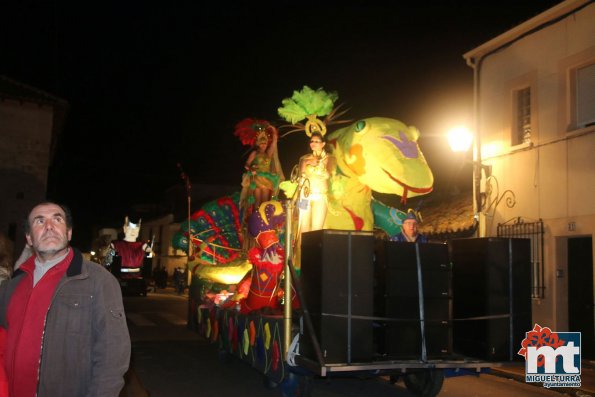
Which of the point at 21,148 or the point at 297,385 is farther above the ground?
the point at 21,148

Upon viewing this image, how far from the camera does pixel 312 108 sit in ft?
29.3

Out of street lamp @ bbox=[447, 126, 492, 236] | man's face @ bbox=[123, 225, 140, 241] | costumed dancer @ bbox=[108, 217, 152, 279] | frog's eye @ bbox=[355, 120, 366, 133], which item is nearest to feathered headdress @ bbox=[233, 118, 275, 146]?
frog's eye @ bbox=[355, 120, 366, 133]

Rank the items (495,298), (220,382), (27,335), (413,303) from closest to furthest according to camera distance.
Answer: (27,335), (413,303), (495,298), (220,382)

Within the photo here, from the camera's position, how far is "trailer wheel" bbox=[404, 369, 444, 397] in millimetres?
7324

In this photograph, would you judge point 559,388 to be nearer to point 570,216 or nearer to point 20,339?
point 570,216

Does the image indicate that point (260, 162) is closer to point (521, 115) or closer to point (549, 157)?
point (549, 157)

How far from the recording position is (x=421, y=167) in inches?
323

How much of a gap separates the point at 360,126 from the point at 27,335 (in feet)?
19.9

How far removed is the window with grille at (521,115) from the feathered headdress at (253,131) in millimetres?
5446

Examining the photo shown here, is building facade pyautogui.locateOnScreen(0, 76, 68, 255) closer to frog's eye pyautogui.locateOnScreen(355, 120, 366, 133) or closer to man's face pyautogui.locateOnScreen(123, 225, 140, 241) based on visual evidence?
man's face pyautogui.locateOnScreen(123, 225, 140, 241)

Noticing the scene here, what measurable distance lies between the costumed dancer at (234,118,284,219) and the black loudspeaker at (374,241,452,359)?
488 centimetres

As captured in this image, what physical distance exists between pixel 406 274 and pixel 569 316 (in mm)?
6845

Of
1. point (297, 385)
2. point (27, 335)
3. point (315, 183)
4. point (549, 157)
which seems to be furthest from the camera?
point (549, 157)

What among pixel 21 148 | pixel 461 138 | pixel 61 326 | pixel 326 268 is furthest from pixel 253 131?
pixel 21 148
